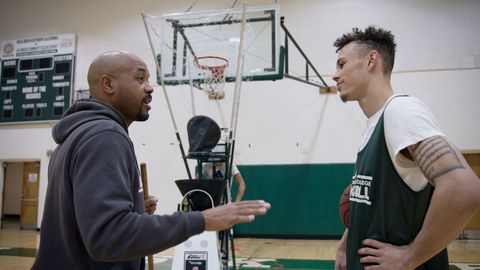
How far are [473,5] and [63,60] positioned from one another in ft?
30.4

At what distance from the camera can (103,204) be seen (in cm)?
106

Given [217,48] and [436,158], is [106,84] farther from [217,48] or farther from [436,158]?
[217,48]

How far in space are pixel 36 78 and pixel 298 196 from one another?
279 inches

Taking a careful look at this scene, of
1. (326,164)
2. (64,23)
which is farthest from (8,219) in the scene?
(326,164)

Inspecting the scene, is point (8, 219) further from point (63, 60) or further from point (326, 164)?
point (326, 164)

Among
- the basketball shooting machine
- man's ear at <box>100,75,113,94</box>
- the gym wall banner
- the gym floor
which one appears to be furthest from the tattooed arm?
the gym wall banner

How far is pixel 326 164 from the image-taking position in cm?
758

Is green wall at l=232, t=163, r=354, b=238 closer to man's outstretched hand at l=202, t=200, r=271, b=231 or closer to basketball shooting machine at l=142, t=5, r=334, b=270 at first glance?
basketball shooting machine at l=142, t=5, r=334, b=270

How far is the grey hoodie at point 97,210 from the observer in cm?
106

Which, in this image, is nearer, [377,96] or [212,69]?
[377,96]

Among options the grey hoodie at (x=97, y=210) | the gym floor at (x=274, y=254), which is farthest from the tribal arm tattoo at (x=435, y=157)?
the gym floor at (x=274, y=254)

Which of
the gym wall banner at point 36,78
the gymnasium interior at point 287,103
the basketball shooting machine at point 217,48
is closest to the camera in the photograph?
the basketball shooting machine at point 217,48

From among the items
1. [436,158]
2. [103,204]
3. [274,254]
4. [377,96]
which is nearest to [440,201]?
[436,158]

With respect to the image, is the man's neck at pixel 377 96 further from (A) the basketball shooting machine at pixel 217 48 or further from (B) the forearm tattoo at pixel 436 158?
(A) the basketball shooting machine at pixel 217 48
